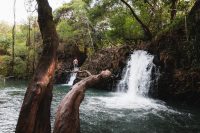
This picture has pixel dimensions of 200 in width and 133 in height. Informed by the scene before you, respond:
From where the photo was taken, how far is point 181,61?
18797mm

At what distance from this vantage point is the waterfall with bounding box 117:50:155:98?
21339 mm

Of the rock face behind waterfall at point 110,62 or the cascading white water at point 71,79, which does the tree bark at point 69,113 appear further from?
the cascading white water at point 71,79

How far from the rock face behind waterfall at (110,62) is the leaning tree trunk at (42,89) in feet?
53.3

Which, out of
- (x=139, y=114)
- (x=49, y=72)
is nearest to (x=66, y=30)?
(x=139, y=114)

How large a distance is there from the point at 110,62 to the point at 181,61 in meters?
8.93

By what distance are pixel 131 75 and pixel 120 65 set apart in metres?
2.16

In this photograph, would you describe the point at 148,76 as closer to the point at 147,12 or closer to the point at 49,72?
the point at 147,12

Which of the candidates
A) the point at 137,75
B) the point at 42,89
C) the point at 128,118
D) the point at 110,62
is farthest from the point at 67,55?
the point at 42,89

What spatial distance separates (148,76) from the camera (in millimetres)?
21203

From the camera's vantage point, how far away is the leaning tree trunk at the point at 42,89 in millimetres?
6566

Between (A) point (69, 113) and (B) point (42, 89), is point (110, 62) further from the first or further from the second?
(A) point (69, 113)

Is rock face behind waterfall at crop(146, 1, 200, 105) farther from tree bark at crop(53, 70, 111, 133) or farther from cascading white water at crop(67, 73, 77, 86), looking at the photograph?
cascading white water at crop(67, 73, 77, 86)

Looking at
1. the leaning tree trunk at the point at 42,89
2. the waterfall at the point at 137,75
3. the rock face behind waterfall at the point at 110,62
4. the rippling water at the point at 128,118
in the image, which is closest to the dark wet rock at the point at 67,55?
the rock face behind waterfall at the point at 110,62

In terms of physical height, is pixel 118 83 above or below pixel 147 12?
below
